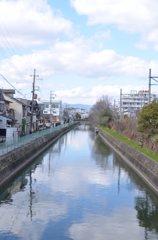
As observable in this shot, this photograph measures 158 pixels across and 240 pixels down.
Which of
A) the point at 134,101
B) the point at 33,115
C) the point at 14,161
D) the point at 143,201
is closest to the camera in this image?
the point at 143,201

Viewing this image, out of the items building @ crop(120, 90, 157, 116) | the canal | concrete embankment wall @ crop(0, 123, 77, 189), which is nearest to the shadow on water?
the canal

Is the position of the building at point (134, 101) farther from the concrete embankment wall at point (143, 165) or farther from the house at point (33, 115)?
the concrete embankment wall at point (143, 165)

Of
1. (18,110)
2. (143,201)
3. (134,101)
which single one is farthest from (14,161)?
(134,101)

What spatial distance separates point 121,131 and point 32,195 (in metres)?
33.2

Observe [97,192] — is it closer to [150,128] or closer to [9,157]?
[9,157]

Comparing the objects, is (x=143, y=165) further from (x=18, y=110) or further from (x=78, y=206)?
(x=18, y=110)

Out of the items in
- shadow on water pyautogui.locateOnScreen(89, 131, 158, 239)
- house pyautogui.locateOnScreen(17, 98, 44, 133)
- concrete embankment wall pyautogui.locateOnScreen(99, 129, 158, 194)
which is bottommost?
shadow on water pyautogui.locateOnScreen(89, 131, 158, 239)

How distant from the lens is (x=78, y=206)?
15516 mm

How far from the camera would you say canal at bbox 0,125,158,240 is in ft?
40.1

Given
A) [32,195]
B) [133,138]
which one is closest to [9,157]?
[32,195]

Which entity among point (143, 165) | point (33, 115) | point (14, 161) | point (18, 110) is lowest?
point (143, 165)

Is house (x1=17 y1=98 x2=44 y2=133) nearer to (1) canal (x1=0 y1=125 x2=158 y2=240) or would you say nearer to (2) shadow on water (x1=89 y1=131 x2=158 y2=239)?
(2) shadow on water (x1=89 y1=131 x2=158 y2=239)

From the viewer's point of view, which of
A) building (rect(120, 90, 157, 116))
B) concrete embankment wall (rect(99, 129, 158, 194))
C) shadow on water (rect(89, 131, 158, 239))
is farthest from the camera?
building (rect(120, 90, 157, 116))

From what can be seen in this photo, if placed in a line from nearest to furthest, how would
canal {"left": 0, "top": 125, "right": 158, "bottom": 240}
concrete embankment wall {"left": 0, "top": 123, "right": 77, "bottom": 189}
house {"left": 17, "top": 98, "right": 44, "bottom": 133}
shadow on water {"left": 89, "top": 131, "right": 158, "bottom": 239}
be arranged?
canal {"left": 0, "top": 125, "right": 158, "bottom": 240} → shadow on water {"left": 89, "top": 131, "right": 158, "bottom": 239} → concrete embankment wall {"left": 0, "top": 123, "right": 77, "bottom": 189} → house {"left": 17, "top": 98, "right": 44, "bottom": 133}
